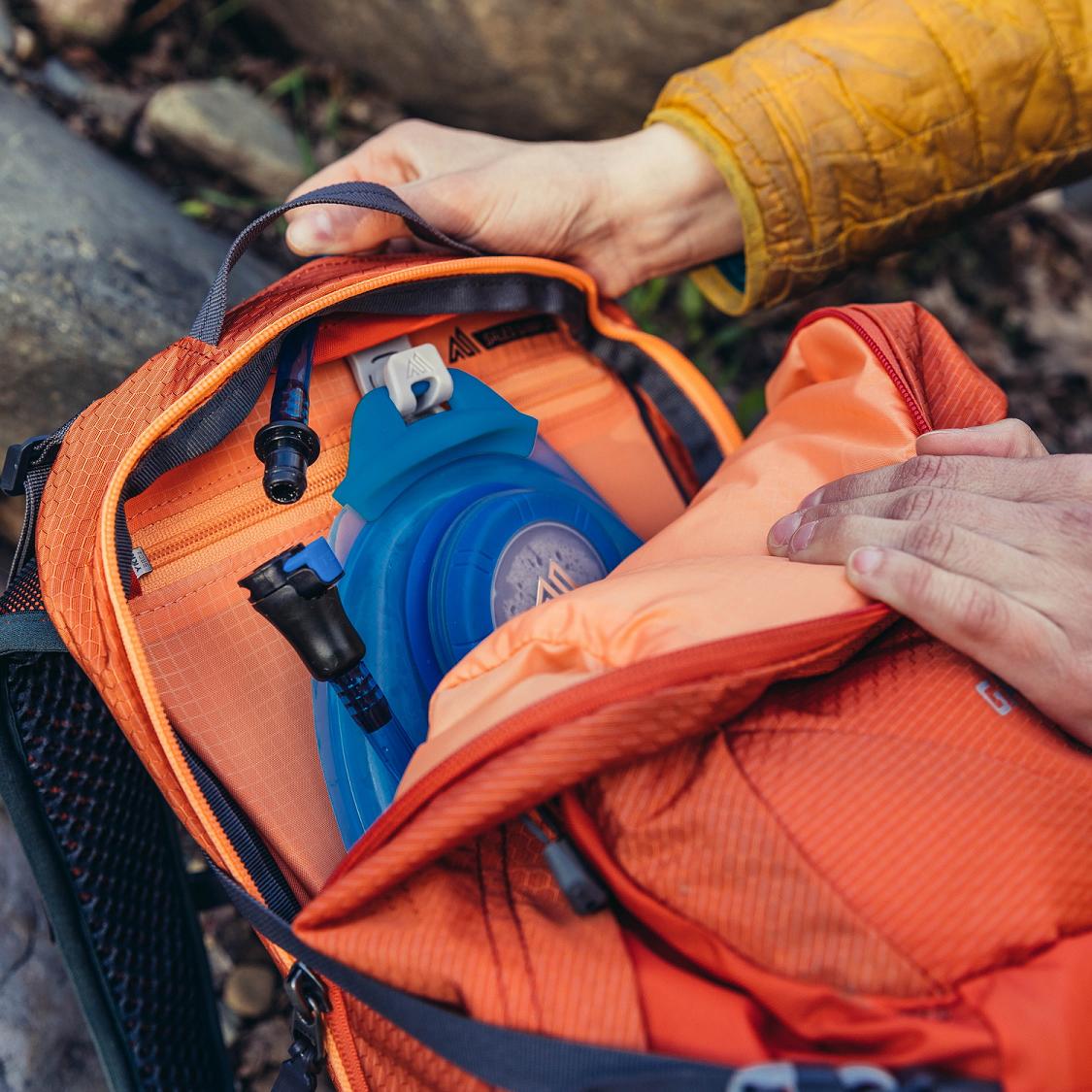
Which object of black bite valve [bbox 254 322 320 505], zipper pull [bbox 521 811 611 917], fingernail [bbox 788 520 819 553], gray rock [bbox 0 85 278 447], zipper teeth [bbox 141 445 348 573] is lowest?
zipper pull [bbox 521 811 611 917]

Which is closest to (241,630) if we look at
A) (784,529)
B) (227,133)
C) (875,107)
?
(784,529)

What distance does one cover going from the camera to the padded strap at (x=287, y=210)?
114 centimetres

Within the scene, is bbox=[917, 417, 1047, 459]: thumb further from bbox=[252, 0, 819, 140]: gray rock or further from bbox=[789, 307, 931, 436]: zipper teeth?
bbox=[252, 0, 819, 140]: gray rock

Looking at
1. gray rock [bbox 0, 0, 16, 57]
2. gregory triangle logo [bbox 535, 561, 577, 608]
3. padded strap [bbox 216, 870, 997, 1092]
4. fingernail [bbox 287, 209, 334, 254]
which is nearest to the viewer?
padded strap [bbox 216, 870, 997, 1092]

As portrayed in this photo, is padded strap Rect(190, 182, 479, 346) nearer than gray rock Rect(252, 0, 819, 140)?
Yes

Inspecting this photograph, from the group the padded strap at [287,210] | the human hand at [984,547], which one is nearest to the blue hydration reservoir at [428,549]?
the padded strap at [287,210]

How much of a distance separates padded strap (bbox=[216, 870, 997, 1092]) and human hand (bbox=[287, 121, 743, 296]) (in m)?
1.03

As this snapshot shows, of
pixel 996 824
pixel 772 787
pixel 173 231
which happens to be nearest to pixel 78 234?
pixel 173 231

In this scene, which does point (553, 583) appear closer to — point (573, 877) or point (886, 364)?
point (573, 877)

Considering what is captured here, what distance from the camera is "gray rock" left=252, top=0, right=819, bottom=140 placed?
2.21 meters

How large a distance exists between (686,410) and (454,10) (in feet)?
4.49

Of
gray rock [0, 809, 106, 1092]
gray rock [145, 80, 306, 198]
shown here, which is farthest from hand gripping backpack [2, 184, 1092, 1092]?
gray rock [145, 80, 306, 198]

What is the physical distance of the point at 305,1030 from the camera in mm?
1024

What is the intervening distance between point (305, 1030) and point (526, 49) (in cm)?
223
